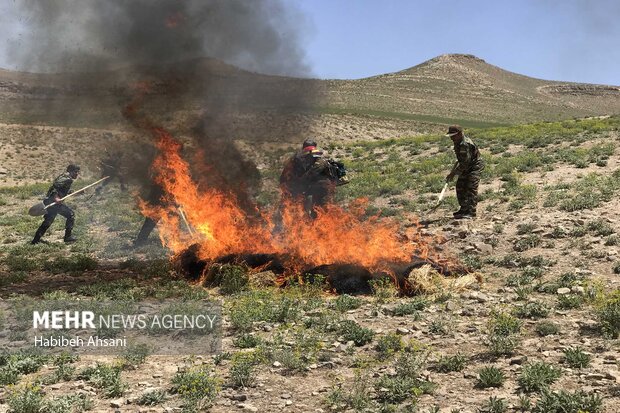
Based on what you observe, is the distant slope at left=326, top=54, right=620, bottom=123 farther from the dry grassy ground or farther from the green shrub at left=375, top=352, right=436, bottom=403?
the green shrub at left=375, top=352, right=436, bottom=403

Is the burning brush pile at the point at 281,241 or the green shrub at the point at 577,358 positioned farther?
the burning brush pile at the point at 281,241

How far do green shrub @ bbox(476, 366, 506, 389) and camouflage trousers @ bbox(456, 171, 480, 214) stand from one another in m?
8.84

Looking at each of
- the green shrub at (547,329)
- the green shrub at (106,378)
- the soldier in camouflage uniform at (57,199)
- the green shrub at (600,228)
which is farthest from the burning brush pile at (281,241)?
the green shrub at (106,378)

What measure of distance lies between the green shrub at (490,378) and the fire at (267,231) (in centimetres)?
412

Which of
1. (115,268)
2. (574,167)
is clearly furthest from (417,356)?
(574,167)

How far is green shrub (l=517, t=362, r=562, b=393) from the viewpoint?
5.42m

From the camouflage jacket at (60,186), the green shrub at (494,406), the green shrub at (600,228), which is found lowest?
the green shrub at (494,406)

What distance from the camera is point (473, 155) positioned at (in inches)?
553

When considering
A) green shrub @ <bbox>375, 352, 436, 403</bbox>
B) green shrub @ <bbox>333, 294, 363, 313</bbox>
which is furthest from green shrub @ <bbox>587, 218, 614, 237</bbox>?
green shrub @ <bbox>375, 352, 436, 403</bbox>

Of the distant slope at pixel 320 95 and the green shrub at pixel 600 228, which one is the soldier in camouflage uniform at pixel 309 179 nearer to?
the distant slope at pixel 320 95

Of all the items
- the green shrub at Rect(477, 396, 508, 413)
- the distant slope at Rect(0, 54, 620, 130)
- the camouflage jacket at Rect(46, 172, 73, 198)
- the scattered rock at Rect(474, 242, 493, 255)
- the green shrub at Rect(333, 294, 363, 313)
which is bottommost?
the green shrub at Rect(477, 396, 508, 413)

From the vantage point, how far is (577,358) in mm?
5852

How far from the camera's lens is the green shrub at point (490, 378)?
18.5 feet

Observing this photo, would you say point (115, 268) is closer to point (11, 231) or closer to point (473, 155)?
point (11, 231)
